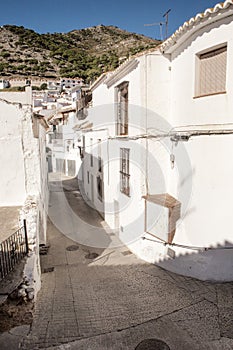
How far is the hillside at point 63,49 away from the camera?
245 feet

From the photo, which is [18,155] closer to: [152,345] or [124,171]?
[124,171]

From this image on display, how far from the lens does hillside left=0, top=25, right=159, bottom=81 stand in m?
74.6

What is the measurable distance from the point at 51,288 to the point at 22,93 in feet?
33.5

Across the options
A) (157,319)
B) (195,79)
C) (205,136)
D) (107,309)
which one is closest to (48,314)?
(107,309)

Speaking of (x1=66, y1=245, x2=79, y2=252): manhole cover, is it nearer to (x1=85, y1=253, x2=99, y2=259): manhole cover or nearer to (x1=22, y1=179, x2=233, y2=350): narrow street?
(x1=22, y1=179, x2=233, y2=350): narrow street

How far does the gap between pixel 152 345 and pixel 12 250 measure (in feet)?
13.2

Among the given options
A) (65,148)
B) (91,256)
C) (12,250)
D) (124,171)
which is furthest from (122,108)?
(65,148)

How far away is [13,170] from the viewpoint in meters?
9.65

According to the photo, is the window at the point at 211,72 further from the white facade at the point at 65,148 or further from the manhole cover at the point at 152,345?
the white facade at the point at 65,148

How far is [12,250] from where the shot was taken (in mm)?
6758

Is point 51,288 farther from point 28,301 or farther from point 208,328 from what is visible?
point 208,328

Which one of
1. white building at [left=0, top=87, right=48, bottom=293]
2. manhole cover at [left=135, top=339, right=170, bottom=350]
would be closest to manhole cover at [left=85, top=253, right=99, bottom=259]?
white building at [left=0, top=87, right=48, bottom=293]

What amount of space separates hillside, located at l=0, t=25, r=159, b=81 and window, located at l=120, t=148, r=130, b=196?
199 feet

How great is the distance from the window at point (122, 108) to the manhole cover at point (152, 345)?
8211 mm
